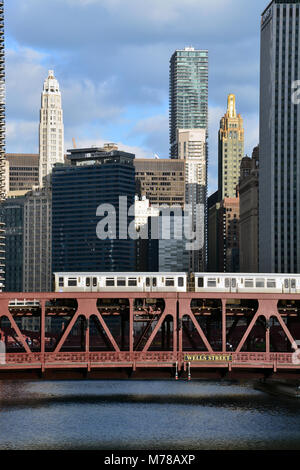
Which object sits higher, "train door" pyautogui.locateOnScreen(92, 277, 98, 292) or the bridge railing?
"train door" pyautogui.locateOnScreen(92, 277, 98, 292)

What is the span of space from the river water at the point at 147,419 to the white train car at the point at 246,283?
14.0m

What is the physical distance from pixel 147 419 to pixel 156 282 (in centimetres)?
1488

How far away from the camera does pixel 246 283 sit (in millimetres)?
103562

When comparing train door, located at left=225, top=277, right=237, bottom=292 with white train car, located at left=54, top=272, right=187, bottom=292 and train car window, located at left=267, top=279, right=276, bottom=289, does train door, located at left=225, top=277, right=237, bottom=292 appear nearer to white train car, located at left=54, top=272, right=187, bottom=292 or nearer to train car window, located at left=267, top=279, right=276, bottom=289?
train car window, located at left=267, top=279, right=276, bottom=289

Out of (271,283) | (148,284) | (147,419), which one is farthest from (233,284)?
(147,419)

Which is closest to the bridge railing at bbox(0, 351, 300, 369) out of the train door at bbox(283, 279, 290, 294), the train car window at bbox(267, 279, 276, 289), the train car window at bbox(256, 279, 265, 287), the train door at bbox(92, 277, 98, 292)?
the train door at bbox(92, 277, 98, 292)

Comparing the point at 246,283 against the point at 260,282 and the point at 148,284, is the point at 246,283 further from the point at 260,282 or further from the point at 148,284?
the point at 148,284

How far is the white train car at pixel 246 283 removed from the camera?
103m

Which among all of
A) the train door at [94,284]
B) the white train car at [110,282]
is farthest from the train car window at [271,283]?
the train door at [94,284]

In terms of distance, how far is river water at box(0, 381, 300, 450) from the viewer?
8619cm

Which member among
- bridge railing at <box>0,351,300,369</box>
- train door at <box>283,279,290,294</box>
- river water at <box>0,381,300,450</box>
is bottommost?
river water at <box>0,381,300,450</box>

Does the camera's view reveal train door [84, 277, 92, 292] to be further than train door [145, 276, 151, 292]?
No
